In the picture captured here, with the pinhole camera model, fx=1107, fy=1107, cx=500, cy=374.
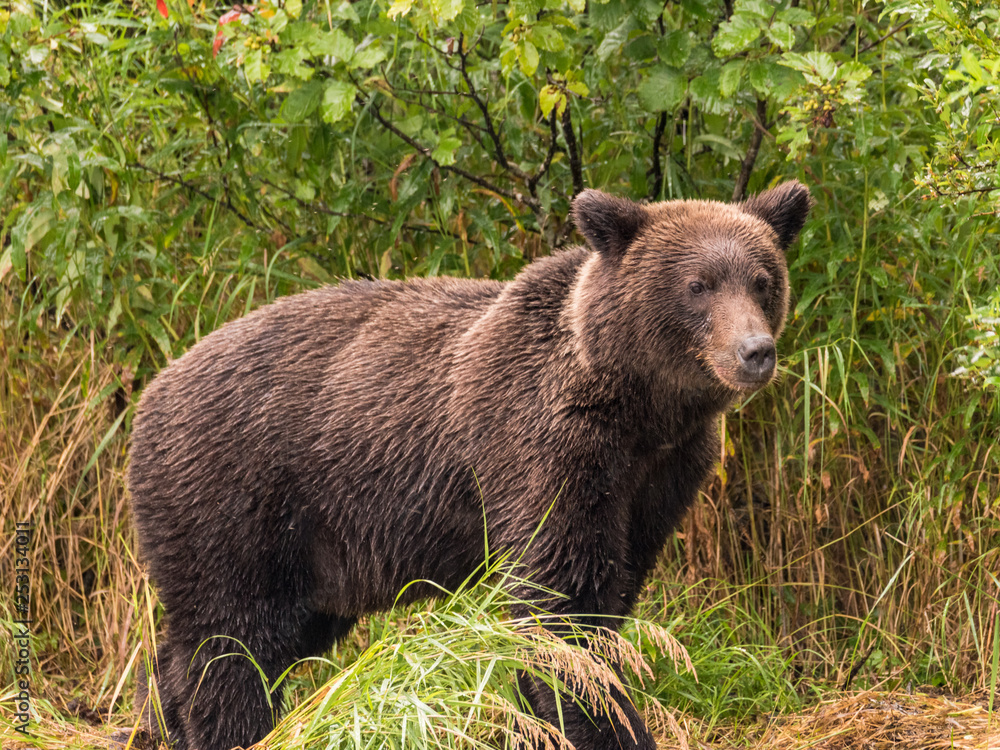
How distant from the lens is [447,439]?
13.8ft

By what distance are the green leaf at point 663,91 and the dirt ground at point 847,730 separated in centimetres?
258

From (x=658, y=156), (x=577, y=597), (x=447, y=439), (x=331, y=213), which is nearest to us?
(x=577, y=597)

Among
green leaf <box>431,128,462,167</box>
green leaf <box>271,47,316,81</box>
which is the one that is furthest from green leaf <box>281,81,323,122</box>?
green leaf <box>431,128,462,167</box>

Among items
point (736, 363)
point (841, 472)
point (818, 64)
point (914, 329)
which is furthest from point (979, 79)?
point (841, 472)

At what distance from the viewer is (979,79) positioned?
3.72 m

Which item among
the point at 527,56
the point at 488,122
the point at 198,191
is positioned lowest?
the point at 198,191

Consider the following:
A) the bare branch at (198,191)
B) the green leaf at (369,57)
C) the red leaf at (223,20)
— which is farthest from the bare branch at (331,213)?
the green leaf at (369,57)

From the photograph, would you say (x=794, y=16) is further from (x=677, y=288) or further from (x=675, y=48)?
(x=677, y=288)

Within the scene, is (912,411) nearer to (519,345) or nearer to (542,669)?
(519,345)

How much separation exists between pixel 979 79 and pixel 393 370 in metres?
2.34

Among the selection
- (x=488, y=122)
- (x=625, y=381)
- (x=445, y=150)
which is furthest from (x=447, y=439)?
(x=488, y=122)

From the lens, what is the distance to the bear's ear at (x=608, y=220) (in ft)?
13.1

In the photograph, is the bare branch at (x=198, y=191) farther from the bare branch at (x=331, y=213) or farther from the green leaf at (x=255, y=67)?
the green leaf at (x=255, y=67)

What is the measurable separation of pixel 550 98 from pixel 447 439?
60.4 inches
